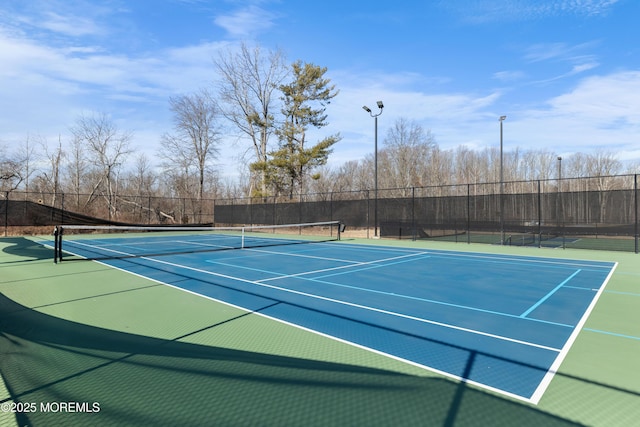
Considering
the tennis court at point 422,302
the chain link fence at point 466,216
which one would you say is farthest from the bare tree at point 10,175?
the tennis court at point 422,302

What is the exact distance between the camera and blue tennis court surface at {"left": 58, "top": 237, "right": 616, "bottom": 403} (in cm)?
359

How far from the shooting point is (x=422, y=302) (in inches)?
230

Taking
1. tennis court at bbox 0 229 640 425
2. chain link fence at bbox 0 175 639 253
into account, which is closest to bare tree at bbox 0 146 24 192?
chain link fence at bbox 0 175 639 253

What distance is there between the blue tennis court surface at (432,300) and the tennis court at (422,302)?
0.06 feet

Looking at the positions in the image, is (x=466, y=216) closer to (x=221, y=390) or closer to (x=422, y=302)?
(x=422, y=302)

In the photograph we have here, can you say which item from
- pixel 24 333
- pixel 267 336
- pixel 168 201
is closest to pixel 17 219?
pixel 168 201

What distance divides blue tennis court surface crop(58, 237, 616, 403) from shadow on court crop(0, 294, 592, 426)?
0.48 meters

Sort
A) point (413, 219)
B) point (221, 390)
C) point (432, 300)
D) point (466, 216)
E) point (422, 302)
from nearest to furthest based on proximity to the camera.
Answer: point (221, 390) < point (422, 302) < point (432, 300) < point (466, 216) < point (413, 219)

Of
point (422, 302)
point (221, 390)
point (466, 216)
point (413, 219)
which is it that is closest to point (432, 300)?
point (422, 302)

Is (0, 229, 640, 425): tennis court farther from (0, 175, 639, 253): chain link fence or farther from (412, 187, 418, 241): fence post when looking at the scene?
(412, 187, 418, 241): fence post

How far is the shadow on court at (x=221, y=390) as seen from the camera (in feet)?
8.26

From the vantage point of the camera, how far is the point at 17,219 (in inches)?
799

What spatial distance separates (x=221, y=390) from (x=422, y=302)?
379 centimetres

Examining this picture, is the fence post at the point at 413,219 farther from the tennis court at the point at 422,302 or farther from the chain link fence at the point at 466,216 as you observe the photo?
the tennis court at the point at 422,302
